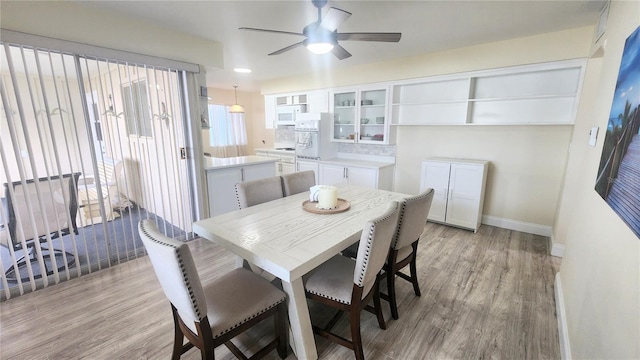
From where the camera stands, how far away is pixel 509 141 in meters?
3.50

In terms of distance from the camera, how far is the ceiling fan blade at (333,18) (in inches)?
70.3

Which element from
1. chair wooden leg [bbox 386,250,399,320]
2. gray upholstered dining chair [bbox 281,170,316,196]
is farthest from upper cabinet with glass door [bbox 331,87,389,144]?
chair wooden leg [bbox 386,250,399,320]

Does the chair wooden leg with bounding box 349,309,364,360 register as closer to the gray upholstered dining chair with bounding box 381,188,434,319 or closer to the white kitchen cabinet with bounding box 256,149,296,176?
the gray upholstered dining chair with bounding box 381,188,434,319

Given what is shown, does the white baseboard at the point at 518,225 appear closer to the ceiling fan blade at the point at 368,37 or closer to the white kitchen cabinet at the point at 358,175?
the white kitchen cabinet at the point at 358,175

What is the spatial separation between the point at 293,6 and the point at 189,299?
231 centimetres

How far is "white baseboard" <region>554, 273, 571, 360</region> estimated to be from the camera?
5.23 feet

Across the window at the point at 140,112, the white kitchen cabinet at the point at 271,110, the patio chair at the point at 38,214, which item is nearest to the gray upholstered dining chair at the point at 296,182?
the window at the point at 140,112

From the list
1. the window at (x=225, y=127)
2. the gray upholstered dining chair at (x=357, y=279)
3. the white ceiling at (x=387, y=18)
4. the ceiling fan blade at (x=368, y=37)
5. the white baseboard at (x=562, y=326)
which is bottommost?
the white baseboard at (x=562, y=326)

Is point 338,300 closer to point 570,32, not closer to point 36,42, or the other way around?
point 36,42

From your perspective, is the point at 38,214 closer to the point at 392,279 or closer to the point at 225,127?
the point at 392,279

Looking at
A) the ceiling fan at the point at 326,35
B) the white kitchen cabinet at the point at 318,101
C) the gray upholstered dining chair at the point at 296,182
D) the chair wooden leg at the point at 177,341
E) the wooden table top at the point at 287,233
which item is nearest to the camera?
the wooden table top at the point at 287,233

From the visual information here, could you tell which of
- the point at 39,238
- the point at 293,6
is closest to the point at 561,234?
the point at 293,6

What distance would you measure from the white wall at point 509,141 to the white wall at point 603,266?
0.83m

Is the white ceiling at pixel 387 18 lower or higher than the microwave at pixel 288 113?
higher
